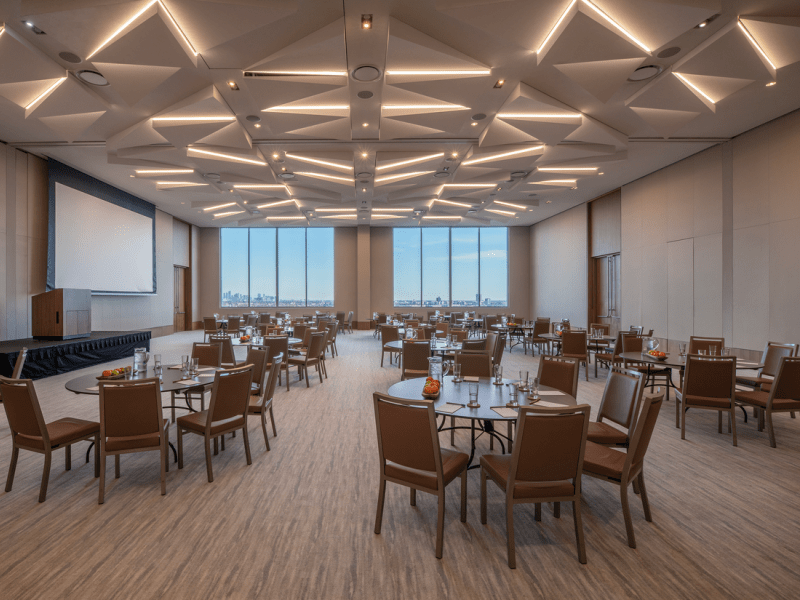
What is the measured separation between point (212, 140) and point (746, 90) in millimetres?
8713

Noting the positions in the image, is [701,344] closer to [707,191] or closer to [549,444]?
[707,191]

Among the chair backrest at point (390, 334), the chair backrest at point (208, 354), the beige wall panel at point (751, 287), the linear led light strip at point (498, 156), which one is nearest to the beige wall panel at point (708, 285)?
the beige wall panel at point (751, 287)

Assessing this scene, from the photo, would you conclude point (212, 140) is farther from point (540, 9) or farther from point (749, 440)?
point (749, 440)

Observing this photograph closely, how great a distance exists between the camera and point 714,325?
8.95 metres

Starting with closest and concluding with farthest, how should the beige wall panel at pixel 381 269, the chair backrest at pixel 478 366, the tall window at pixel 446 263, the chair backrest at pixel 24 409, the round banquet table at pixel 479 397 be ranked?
the round banquet table at pixel 479 397
the chair backrest at pixel 24 409
the chair backrest at pixel 478 366
the beige wall panel at pixel 381 269
the tall window at pixel 446 263

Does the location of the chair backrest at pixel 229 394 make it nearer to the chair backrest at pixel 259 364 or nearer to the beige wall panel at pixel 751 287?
the chair backrest at pixel 259 364

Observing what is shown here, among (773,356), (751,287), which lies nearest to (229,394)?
(773,356)

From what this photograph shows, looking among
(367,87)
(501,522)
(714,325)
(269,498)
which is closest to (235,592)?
(269,498)

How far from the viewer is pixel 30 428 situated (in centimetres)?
330

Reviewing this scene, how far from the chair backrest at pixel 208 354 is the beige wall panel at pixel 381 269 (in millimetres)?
13010

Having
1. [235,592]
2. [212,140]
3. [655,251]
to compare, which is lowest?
[235,592]

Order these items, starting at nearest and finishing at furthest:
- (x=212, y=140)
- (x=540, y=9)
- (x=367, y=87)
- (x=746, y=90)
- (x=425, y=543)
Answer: (x=425, y=543)
(x=540, y=9)
(x=367, y=87)
(x=746, y=90)
(x=212, y=140)

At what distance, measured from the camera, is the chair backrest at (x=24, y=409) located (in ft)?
10.4

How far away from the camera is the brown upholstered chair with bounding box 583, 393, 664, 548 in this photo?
102 inches
